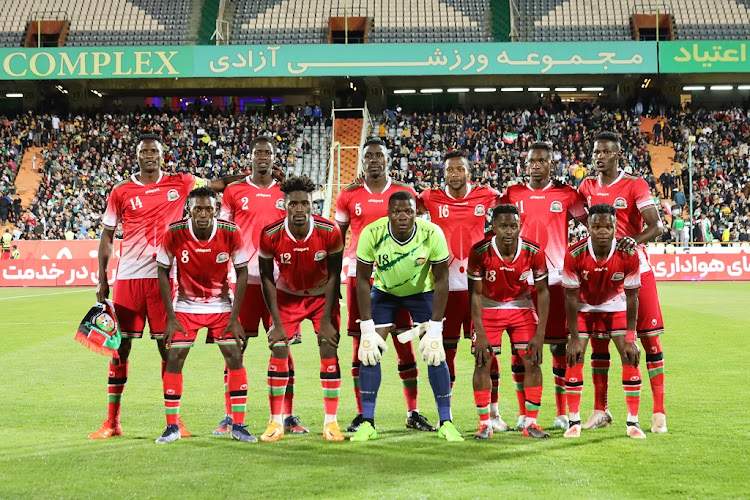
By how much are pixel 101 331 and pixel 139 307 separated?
371mm

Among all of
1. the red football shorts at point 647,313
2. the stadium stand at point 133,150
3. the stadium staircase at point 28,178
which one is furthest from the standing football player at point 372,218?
the stadium staircase at point 28,178

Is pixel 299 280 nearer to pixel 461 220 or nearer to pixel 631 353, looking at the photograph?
pixel 461 220

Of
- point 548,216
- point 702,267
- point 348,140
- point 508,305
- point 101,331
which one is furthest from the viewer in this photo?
point 348,140

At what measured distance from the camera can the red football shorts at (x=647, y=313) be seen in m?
7.39

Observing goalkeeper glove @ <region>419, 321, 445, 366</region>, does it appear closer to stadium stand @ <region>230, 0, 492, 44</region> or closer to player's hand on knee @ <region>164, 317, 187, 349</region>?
player's hand on knee @ <region>164, 317, 187, 349</region>

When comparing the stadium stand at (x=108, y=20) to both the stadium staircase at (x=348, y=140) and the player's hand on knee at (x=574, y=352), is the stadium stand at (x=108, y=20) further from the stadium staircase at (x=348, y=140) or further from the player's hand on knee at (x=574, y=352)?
the player's hand on knee at (x=574, y=352)

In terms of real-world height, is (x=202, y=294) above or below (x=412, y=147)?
below

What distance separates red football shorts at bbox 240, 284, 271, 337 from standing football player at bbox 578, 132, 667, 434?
275 cm

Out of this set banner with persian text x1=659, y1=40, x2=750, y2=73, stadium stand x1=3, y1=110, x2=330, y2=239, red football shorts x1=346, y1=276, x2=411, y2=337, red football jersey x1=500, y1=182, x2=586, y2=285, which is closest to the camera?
red football shorts x1=346, y1=276, x2=411, y2=337

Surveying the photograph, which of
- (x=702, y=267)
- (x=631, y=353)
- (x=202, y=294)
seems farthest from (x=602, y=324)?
(x=702, y=267)

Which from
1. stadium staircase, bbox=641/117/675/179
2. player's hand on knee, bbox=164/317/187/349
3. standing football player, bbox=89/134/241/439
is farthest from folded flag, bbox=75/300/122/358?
stadium staircase, bbox=641/117/675/179

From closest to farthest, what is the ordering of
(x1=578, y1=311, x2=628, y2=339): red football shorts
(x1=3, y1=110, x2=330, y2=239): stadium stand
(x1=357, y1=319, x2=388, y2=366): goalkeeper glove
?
(x1=357, y1=319, x2=388, y2=366): goalkeeper glove < (x1=578, y1=311, x2=628, y2=339): red football shorts < (x1=3, y1=110, x2=330, y2=239): stadium stand

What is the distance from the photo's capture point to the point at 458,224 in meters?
7.69

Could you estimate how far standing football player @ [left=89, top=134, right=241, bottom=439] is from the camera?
744 centimetres
